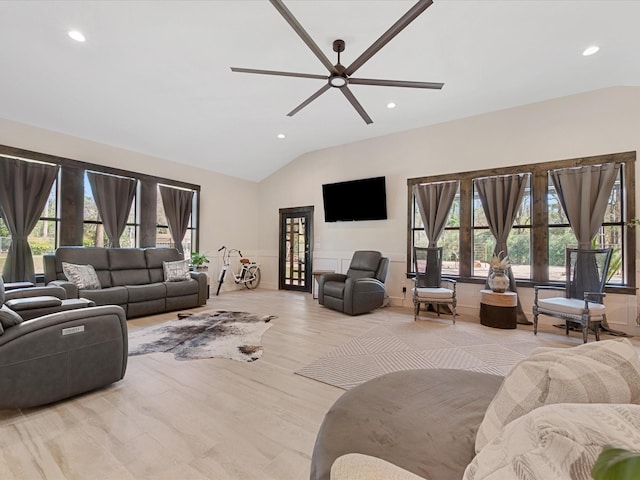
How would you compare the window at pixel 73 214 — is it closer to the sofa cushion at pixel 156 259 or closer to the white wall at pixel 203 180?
the white wall at pixel 203 180

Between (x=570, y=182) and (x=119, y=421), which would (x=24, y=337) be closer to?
(x=119, y=421)

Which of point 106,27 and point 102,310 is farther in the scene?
point 106,27

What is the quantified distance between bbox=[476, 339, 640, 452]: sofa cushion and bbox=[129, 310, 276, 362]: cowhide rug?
2.46 metres

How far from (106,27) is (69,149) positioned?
2.77 metres

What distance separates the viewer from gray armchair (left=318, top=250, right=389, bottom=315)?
475cm

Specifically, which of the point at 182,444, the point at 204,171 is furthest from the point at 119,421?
the point at 204,171

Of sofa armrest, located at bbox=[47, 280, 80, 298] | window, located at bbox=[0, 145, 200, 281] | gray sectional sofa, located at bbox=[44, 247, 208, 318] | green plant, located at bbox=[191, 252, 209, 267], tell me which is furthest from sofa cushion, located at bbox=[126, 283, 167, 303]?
window, located at bbox=[0, 145, 200, 281]

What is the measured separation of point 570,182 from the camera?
4176 millimetres

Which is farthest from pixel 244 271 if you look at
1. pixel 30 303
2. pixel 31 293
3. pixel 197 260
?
pixel 30 303

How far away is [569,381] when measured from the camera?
0.71 meters

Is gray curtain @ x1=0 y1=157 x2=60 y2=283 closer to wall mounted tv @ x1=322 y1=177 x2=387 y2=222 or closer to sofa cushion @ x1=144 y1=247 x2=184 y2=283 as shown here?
sofa cushion @ x1=144 y1=247 x2=184 y2=283

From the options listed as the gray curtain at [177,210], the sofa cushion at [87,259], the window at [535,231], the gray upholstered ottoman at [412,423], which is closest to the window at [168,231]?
the gray curtain at [177,210]

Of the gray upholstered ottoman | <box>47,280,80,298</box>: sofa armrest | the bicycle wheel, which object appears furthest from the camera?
the bicycle wheel

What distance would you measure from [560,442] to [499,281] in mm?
4332
